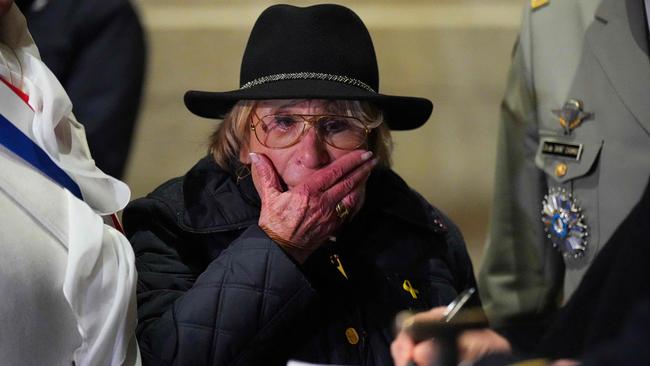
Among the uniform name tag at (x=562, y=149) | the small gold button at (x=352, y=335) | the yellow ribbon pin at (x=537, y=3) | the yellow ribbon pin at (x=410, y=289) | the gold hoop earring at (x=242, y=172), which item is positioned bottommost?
the small gold button at (x=352, y=335)

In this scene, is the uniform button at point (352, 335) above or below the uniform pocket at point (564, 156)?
below

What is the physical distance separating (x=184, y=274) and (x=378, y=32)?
222 cm

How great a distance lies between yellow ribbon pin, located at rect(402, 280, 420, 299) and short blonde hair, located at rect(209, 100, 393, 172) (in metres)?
0.22

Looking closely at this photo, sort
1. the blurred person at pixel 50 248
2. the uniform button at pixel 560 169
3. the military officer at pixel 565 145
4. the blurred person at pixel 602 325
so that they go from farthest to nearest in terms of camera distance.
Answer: the uniform button at pixel 560 169
the military officer at pixel 565 145
the blurred person at pixel 50 248
the blurred person at pixel 602 325

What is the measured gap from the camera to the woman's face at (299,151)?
182 cm

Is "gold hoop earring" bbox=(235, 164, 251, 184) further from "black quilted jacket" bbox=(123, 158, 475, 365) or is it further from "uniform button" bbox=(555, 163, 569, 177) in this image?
"uniform button" bbox=(555, 163, 569, 177)

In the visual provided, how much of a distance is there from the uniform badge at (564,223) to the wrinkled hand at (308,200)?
2.03 feet

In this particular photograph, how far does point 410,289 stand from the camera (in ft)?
6.35

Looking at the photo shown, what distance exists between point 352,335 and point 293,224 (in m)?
0.22

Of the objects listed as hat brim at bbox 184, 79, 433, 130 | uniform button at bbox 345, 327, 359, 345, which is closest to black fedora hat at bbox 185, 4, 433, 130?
hat brim at bbox 184, 79, 433, 130

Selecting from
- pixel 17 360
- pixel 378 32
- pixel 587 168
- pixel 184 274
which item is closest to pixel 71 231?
pixel 17 360

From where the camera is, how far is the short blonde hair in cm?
189

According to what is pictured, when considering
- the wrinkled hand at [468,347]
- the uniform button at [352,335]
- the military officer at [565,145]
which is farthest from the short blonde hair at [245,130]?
the wrinkled hand at [468,347]

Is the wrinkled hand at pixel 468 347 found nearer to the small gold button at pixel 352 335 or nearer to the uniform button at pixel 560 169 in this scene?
the small gold button at pixel 352 335
